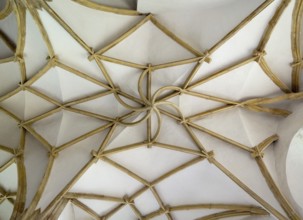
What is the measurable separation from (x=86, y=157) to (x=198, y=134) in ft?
12.8

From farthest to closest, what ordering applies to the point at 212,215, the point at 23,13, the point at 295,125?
the point at 212,215, the point at 295,125, the point at 23,13

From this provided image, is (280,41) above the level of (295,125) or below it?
above

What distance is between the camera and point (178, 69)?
1072 centimetres

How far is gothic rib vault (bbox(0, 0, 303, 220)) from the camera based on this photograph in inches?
390

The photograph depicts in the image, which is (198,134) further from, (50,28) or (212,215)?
(50,28)

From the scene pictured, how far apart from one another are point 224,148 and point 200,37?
3.80 meters

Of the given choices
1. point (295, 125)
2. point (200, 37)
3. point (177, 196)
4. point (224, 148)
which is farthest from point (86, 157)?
point (295, 125)

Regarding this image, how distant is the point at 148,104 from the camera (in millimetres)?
10273

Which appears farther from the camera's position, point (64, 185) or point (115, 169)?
point (115, 169)

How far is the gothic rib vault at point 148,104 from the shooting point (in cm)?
991

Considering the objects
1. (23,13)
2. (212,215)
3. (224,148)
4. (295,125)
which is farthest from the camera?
(212,215)

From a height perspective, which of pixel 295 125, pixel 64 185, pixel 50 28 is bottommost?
pixel 64 185

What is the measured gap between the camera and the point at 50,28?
9977 millimetres

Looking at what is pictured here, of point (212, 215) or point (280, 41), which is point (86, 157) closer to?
point (212, 215)
